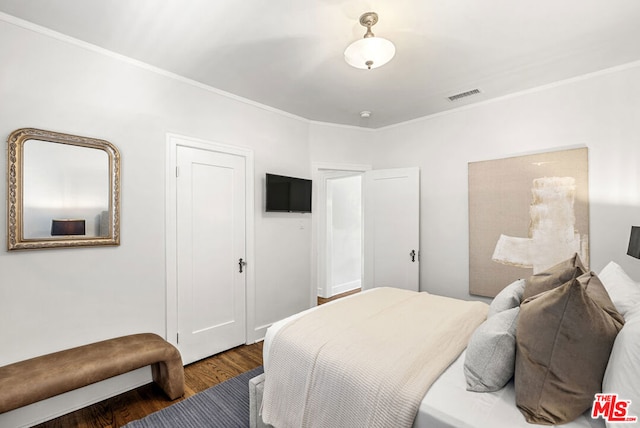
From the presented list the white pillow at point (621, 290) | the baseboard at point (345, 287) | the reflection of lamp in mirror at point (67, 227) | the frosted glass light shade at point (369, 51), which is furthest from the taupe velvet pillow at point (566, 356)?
the baseboard at point (345, 287)

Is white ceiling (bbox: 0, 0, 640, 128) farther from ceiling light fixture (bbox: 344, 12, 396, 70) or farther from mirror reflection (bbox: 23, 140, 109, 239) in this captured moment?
mirror reflection (bbox: 23, 140, 109, 239)

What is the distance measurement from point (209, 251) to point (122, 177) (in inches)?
39.7

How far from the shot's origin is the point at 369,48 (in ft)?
6.31

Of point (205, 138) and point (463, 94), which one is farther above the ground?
point (463, 94)

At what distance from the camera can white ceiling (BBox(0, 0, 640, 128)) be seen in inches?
73.8

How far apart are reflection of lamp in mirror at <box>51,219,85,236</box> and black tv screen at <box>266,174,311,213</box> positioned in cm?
168

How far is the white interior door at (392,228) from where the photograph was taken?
383 cm

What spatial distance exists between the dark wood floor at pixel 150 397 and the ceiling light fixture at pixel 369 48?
8.98 ft

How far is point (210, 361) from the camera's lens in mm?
2932

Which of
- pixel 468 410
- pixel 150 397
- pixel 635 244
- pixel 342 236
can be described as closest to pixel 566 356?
pixel 468 410

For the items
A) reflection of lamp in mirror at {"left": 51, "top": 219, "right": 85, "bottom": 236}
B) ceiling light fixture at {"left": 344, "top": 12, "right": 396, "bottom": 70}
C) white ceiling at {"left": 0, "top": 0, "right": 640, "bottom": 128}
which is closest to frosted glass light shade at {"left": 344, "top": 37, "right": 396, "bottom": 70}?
ceiling light fixture at {"left": 344, "top": 12, "right": 396, "bottom": 70}

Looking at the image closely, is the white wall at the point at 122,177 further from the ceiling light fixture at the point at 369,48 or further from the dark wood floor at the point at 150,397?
the ceiling light fixture at the point at 369,48

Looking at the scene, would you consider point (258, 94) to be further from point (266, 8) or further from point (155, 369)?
point (155, 369)

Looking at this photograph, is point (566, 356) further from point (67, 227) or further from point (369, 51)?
point (67, 227)
